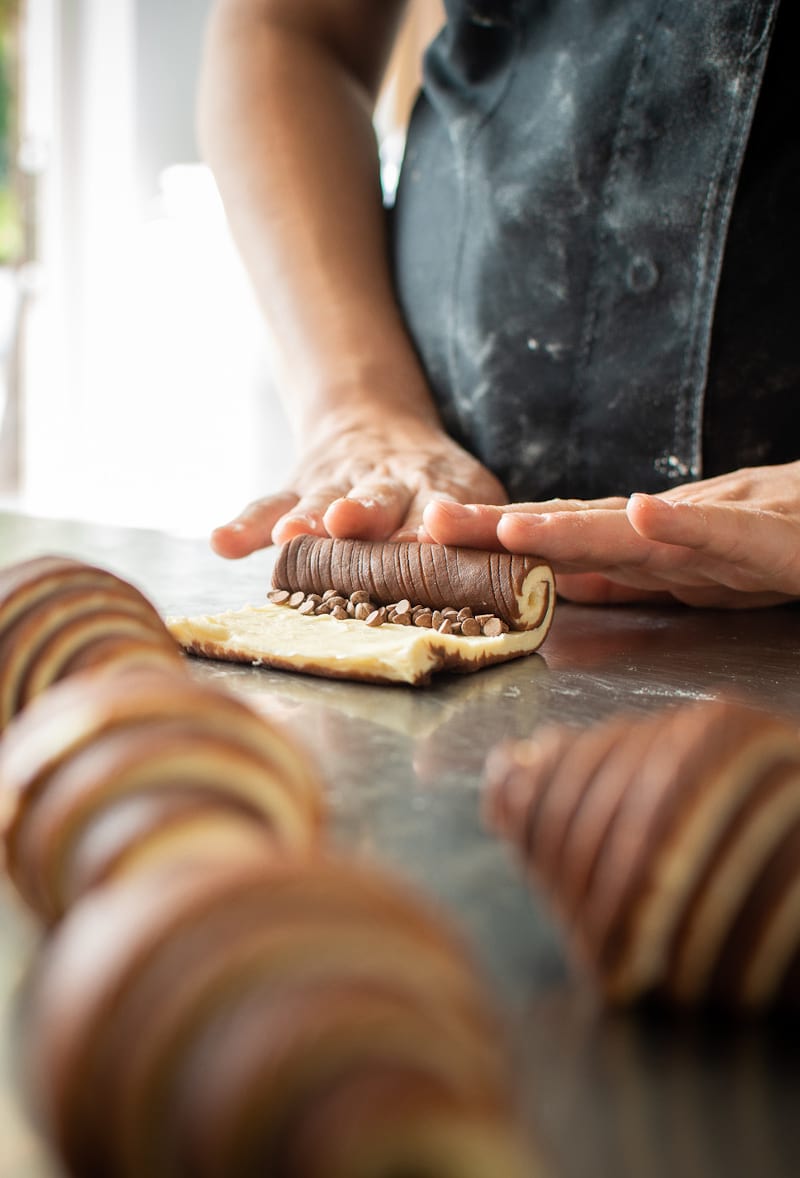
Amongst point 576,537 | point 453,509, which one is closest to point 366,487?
point 453,509

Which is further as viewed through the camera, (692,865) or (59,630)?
(59,630)

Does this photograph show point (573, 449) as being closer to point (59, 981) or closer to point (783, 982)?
point (783, 982)

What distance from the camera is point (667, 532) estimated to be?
1.44m

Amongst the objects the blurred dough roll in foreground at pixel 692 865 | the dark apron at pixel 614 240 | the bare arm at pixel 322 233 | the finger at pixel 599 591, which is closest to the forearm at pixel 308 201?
the bare arm at pixel 322 233

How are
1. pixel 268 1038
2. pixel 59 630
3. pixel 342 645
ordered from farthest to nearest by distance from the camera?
pixel 342 645 < pixel 59 630 < pixel 268 1038

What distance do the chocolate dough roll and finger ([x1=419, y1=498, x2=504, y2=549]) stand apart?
0.02 m

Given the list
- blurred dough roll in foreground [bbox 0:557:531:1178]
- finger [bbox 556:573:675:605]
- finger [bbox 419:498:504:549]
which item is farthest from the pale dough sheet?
blurred dough roll in foreground [bbox 0:557:531:1178]

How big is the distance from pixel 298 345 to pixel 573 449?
599 millimetres

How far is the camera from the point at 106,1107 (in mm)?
385

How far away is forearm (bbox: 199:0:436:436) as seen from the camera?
2.23m

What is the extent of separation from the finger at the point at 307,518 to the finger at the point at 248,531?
0.07 feet

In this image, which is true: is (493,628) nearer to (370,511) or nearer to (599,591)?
(370,511)

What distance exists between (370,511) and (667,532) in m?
0.46

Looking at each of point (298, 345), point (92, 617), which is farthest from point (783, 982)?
point (298, 345)
